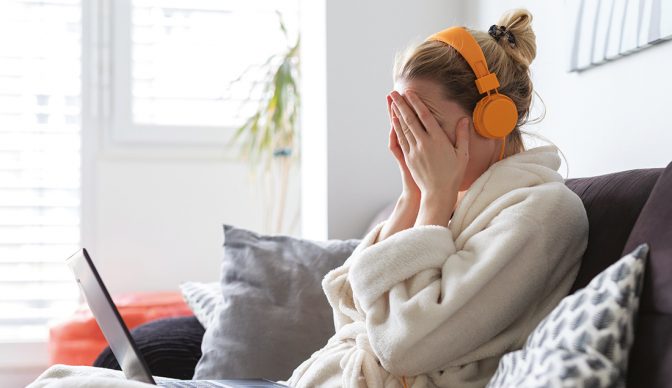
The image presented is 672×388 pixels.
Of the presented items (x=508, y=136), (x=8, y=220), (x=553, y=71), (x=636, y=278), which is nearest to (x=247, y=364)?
(x=508, y=136)

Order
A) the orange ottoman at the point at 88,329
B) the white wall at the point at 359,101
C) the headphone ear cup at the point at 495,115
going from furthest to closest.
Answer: the orange ottoman at the point at 88,329
the white wall at the point at 359,101
the headphone ear cup at the point at 495,115

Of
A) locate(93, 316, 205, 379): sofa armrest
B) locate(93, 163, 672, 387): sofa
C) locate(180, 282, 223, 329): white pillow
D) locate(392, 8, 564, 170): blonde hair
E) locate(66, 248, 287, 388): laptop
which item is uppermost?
locate(392, 8, 564, 170): blonde hair

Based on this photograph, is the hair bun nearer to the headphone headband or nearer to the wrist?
the headphone headband

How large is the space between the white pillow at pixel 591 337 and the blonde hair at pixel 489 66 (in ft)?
1.59

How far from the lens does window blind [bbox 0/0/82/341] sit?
11.8 feet

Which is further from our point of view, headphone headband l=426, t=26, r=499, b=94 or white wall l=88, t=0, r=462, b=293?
white wall l=88, t=0, r=462, b=293

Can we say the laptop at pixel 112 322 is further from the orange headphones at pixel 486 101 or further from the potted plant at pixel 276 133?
the potted plant at pixel 276 133

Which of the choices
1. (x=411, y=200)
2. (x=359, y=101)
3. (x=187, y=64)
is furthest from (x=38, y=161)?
(x=411, y=200)

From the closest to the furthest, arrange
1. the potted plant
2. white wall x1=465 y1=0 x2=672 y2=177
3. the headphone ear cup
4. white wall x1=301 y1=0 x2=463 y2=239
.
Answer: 1. the headphone ear cup
2. white wall x1=465 y1=0 x2=672 y2=177
3. white wall x1=301 y1=0 x2=463 y2=239
4. the potted plant

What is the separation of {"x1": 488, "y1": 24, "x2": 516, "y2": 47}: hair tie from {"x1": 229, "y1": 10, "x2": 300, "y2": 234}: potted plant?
7.00ft

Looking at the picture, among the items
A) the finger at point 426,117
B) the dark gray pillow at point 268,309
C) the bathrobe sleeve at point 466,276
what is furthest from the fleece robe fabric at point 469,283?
the dark gray pillow at point 268,309

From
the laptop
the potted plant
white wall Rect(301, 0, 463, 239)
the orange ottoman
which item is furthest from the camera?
the potted plant

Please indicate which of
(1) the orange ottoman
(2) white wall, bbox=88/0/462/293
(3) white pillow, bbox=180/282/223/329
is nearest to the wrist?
(3) white pillow, bbox=180/282/223/329

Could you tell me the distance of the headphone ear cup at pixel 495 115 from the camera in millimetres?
1353
